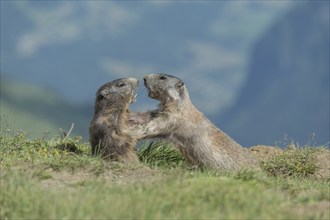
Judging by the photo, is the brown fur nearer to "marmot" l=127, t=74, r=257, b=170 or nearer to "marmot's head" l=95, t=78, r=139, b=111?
"marmot" l=127, t=74, r=257, b=170

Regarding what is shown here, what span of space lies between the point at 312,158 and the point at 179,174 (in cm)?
637

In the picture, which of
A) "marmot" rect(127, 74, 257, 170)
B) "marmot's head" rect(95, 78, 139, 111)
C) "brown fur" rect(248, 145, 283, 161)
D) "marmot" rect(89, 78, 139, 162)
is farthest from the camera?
"brown fur" rect(248, 145, 283, 161)

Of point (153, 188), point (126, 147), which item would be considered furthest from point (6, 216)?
point (126, 147)

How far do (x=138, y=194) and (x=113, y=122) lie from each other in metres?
4.62

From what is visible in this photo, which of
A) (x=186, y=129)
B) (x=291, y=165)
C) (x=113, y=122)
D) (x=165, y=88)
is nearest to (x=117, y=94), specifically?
(x=113, y=122)

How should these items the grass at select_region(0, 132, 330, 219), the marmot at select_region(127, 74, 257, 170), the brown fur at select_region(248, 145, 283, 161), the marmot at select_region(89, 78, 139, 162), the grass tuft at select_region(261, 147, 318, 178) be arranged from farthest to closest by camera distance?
the brown fur at select_region(248, 145, 283, 161) → the grass tuft at select_region(261, 147, 318, 178) → the marmot at select_region(127, 74, 257, 170) → the marmot at select_region(89, 78, 139, 162) → the grass at select_region(0, 132, 330, 219)

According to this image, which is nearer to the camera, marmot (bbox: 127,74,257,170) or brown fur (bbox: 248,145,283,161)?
marmot (bbox: 127,74,257,170)

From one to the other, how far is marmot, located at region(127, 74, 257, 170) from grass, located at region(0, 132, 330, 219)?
7.32 ft

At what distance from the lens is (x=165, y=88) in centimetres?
1270

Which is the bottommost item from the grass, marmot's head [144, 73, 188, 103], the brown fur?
the grass

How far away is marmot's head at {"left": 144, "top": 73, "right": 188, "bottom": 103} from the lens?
1266 cm

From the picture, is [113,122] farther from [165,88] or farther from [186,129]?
[186,129]

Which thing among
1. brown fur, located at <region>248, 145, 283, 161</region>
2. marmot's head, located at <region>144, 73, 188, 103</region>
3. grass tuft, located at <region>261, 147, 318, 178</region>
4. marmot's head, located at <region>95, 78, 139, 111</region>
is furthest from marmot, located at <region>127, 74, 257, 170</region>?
brown fur, located at <region>248, 145, 283, 161</region>

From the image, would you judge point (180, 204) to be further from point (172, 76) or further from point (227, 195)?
point (172, 76)
